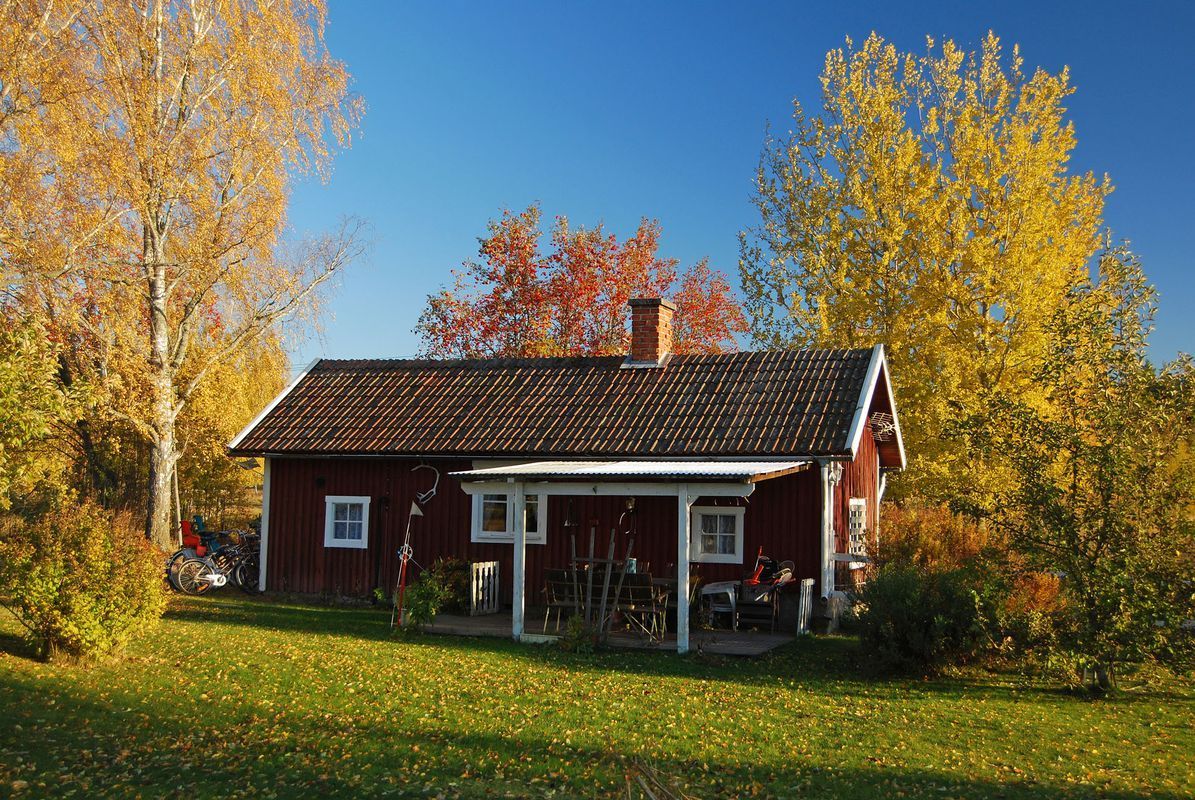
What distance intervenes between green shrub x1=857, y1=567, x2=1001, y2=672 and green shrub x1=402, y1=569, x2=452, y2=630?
19.6 ft

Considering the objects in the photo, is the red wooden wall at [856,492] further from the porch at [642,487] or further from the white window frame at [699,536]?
the porch at [642,487]

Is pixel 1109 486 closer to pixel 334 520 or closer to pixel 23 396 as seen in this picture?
pixel 23 396

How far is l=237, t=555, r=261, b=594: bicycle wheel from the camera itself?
18.6m

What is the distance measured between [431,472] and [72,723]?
8.94 m

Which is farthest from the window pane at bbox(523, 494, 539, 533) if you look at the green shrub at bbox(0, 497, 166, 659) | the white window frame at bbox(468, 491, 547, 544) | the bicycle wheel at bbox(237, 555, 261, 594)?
the green shrub at bbox(0, 497, 166, 659)

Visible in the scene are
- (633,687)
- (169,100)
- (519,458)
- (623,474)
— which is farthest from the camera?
(169,100)

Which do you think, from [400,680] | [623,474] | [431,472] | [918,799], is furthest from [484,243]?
[918,799]

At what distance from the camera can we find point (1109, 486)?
10.3 metres

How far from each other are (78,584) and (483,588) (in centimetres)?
664

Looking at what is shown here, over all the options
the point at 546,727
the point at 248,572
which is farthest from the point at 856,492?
the point at 248,572

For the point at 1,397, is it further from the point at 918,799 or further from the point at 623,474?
the point at 918,799

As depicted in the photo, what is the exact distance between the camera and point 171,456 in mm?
20375

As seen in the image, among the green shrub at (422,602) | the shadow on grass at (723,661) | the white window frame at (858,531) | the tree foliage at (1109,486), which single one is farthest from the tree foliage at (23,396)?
the white window frame at (858,531)

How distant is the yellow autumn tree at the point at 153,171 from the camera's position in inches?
679
